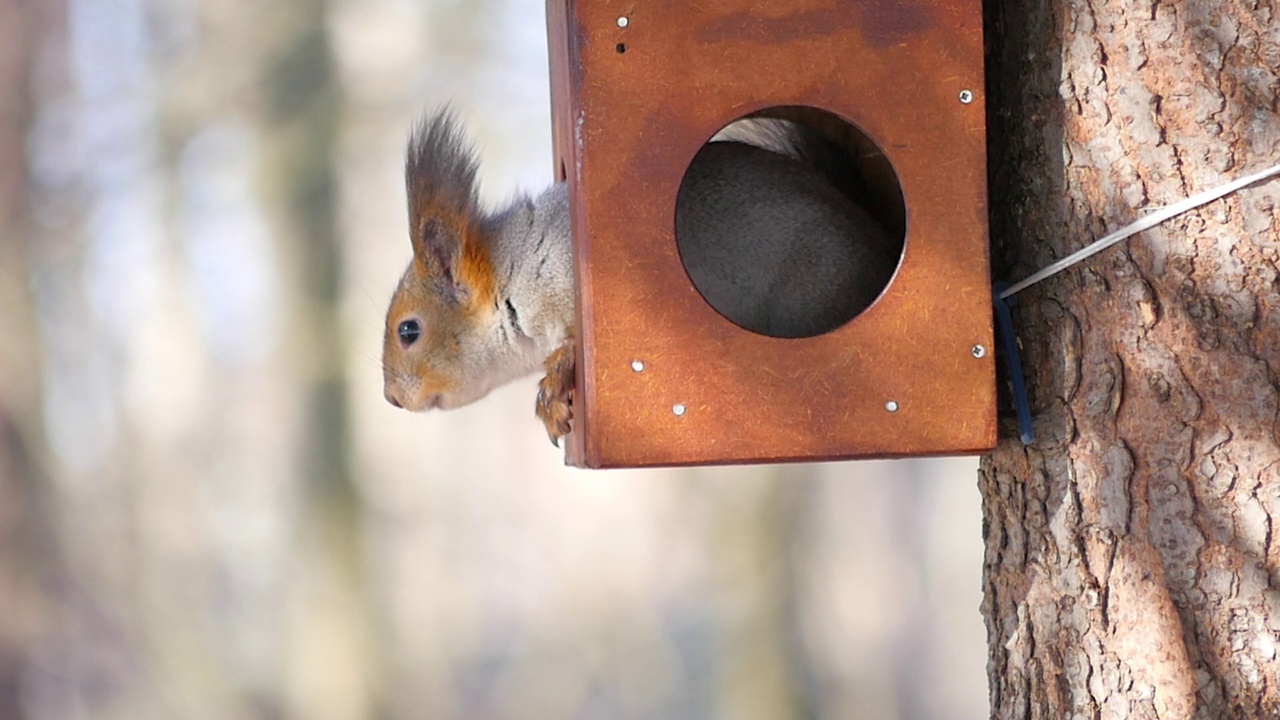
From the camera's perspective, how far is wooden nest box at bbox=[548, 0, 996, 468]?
1.22m

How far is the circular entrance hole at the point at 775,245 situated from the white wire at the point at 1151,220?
0.54 ft

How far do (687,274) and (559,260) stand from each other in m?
0.23

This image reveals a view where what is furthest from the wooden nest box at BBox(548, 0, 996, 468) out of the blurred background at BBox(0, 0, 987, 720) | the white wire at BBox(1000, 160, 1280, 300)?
the blurred background at BBox(0, 0, 987, 720)

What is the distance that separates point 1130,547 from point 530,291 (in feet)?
2.15

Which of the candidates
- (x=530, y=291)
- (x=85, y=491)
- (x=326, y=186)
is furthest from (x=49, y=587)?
(x=530, y=291)

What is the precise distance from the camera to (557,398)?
1.35 meters

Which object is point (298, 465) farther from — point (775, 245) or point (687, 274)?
point (687, 274)

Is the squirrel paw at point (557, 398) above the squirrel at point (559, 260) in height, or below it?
below

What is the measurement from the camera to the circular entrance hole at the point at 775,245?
4.60 feet

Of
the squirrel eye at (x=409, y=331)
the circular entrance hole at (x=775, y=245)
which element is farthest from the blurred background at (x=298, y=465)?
the circular entrance hole at (x=775, y=245)

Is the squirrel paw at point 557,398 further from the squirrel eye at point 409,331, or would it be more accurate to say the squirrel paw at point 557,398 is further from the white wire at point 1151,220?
the white wire at point 1151,220

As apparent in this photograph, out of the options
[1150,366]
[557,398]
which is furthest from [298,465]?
[1150,366]

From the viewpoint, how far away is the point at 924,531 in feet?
13.8

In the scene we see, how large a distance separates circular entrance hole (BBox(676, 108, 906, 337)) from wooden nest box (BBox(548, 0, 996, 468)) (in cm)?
14
